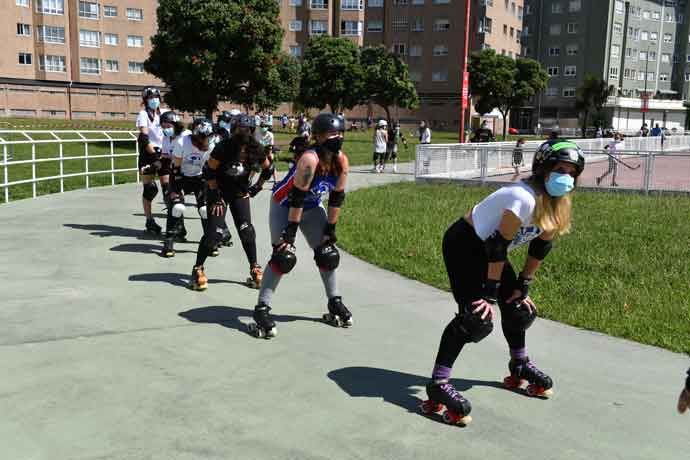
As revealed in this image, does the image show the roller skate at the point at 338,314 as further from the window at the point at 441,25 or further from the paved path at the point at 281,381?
the window at the point at 441,25

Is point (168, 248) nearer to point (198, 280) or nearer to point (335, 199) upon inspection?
point (198, 280)

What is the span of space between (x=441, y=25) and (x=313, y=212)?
74.2 metres

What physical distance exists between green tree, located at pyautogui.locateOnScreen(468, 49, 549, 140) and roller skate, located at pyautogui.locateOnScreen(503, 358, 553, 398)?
5731 cm

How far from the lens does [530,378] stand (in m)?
4.15

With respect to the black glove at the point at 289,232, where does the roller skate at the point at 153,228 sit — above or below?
below

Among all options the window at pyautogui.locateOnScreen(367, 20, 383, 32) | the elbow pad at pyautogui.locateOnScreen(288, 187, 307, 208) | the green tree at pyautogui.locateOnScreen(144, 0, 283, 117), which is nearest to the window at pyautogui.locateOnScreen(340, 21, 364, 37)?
the window at pyautogui.locateOnScreen(367, 20, 383, 32)

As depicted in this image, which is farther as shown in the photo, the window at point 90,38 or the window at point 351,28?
the window at point 351,28

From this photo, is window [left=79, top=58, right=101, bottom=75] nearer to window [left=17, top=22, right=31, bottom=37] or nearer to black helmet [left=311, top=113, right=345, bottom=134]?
window [left=17, top=22, right=31, bottom=37]

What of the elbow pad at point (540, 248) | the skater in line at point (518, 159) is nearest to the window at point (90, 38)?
the skater in line at point (518, 159)

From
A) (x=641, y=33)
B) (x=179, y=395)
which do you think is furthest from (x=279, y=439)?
(x=641, y=33)

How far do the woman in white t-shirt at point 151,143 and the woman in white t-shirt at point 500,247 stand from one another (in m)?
6.21

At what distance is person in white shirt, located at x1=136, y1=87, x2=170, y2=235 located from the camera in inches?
362

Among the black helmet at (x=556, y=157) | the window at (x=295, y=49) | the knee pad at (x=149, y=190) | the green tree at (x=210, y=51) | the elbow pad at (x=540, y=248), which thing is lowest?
the knee pad at (x=149, y=190)

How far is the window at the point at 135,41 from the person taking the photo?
6700 centimetres
